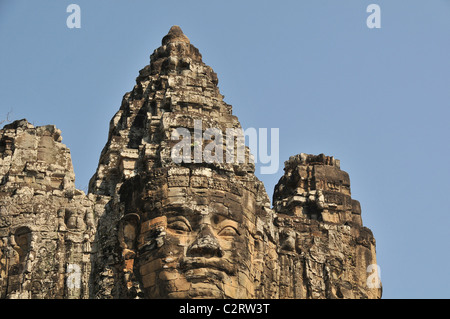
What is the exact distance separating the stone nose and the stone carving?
0.03 metres

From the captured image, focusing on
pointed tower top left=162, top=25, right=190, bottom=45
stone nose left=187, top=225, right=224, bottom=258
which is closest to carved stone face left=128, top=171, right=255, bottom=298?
stone nose left=187, top=225, right=224, bottom=258

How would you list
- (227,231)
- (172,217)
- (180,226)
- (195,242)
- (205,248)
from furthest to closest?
(227,231)
(172,217)
(180,226)
(195,242)
(205,248)

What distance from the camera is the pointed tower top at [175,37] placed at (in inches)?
2285

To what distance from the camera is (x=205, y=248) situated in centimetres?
4478

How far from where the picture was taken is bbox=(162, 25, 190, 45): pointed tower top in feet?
190

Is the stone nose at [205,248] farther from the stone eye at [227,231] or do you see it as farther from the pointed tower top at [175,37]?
the pointed tower top at [175,37]

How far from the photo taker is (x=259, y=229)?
48.2 m

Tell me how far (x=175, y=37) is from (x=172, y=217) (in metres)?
14.3

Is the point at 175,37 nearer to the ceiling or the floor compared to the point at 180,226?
nearer to the ceiling

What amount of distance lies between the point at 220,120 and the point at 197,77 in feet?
8.28

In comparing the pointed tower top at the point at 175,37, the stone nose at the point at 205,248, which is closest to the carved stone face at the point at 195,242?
the stone nose at the point at 205,248

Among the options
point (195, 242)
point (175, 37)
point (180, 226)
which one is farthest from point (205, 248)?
point (175, 37)

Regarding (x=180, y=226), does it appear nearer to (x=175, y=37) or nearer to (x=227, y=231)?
(x=227, y=231)

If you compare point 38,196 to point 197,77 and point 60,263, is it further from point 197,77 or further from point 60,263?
point 197,77
